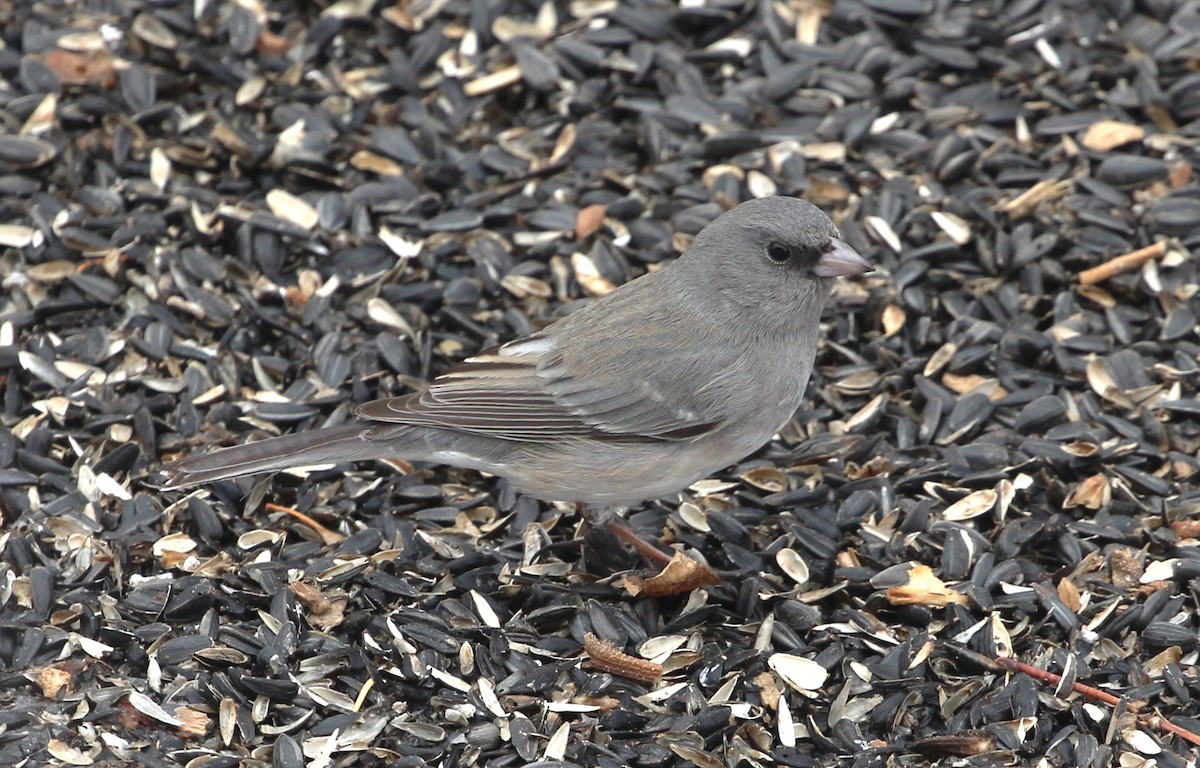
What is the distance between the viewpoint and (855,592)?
4.03 m

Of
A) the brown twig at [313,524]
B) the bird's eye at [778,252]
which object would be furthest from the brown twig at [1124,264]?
the brown twig at [313,524]

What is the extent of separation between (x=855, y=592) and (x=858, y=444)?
606 millimetres

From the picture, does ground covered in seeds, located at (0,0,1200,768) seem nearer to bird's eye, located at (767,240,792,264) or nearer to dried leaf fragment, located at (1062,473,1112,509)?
dried leaf fragment, located at (1062,473,1112,509)

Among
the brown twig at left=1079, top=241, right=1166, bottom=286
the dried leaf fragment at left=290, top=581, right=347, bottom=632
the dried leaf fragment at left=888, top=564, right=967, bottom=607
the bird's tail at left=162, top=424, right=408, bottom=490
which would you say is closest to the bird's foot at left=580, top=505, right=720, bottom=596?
the dried leaf fragment at left=888, top=564, right=967, bottom=607

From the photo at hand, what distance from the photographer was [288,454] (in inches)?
154

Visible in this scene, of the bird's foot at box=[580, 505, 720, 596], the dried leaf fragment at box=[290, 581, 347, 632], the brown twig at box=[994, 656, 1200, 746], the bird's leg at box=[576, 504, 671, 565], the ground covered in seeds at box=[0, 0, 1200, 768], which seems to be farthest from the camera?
the bird's leg at box=[576, 504, 671, 565]

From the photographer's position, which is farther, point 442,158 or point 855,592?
point 442,158

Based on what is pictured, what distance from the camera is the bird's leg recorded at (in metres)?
4.18

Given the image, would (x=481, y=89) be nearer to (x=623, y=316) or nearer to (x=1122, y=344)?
(x=623, y=316)

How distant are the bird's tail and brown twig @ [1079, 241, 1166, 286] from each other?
8.11 feet

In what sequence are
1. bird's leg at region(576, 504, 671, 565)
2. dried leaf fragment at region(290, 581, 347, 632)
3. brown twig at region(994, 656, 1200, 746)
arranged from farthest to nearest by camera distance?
bird's leg at region(576, 504, 671, 565) < dried leaf fragment at region(290, 581, 347, 632) < brown twig at region(994, 656, 1200, 746)

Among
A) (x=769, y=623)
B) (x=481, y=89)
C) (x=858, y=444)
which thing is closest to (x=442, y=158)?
(x=481, y=89)

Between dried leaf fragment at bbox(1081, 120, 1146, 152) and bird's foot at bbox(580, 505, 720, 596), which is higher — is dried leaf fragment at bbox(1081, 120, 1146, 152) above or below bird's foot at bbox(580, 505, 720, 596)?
above

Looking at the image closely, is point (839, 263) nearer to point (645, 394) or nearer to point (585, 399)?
point (645, 394)
